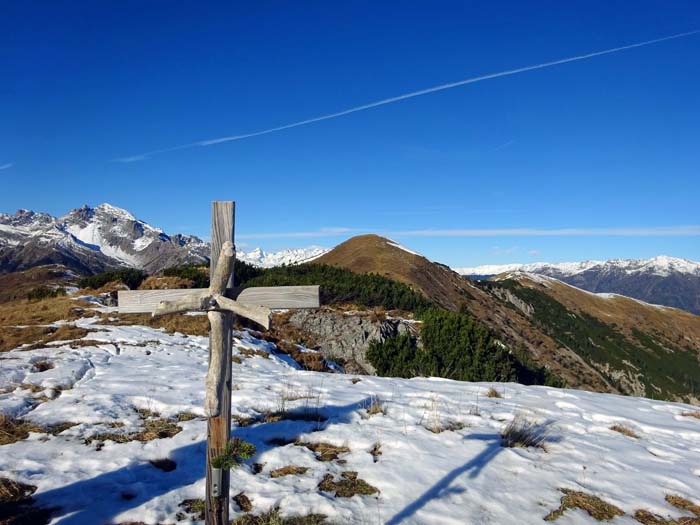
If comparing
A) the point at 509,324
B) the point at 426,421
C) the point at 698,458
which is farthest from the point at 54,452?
the point at 509,324

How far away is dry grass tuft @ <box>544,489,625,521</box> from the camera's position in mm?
5043

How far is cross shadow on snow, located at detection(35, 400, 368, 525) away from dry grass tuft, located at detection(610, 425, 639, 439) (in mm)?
5961

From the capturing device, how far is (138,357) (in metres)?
12.3

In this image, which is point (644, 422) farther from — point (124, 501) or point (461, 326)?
point (461, 326)

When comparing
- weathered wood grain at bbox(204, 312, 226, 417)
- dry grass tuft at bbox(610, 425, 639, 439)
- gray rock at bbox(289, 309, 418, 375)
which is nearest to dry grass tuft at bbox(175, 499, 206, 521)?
weathered wood grain at bbox(204, 312, 226, 417)

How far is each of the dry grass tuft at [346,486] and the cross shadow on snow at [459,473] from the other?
54 centimetres

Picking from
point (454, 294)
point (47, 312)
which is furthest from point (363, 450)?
Result: point (454, 294)

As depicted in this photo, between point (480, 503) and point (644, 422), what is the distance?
5.40 m

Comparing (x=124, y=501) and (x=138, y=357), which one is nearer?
(x=124, y=501)

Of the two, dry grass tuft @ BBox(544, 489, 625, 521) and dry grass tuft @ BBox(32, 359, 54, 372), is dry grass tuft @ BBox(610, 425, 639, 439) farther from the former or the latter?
dry grass tuft @ BBox(32, 359, 54, 372)

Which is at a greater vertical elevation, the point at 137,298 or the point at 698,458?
the point at 137,298

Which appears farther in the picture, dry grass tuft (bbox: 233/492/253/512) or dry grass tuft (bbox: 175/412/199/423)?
dry grass tuft (bbox: 175/412/199/423)

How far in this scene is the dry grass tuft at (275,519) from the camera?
4621 mm

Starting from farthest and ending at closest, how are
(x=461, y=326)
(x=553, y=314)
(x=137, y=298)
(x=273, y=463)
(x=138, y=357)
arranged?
(x=553, y=314)
(x=461, y=326)
(x=138, y=357)
(x=273, y=463)
(x=137, y=298)
